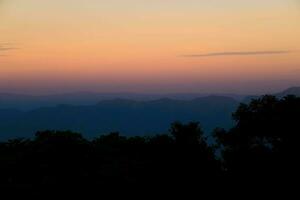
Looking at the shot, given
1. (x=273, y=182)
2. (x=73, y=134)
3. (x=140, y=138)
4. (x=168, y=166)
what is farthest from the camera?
(x=140, y=138)

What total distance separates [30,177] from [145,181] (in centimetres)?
472

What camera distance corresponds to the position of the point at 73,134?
2244 centimetres

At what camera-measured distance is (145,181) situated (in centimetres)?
2022

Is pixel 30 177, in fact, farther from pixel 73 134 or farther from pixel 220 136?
pixel 220 136

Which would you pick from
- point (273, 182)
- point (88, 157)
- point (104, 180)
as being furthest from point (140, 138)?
point (273, 182)

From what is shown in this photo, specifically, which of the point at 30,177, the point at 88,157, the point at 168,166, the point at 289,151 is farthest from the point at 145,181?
the point at 289,151

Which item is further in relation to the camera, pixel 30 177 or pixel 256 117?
pixel 256 117

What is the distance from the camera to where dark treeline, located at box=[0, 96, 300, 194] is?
19.6 m

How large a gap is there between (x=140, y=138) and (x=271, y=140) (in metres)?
6.53

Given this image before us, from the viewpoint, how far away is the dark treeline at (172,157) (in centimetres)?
1962

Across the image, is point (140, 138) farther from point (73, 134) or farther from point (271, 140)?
point (271, 140)

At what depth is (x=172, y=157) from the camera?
69.8 feet

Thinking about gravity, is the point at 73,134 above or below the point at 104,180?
above

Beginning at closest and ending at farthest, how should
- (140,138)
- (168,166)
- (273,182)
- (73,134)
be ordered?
1. (273,182)
2. (168,166)
3. (73,134)
4. (140,138)
